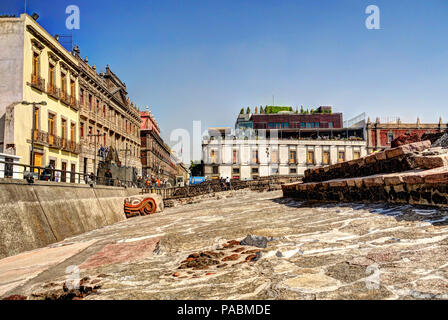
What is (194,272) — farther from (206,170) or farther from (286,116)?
(286,116)

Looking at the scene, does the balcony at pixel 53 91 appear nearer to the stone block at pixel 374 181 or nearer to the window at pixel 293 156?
the stone block at pixel 374 181

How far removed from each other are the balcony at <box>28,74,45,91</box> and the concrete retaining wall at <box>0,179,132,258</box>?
9.91 meters

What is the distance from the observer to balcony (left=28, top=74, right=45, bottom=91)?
21.7 m

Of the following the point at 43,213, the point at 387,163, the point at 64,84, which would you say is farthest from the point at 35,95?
the point at 387,163

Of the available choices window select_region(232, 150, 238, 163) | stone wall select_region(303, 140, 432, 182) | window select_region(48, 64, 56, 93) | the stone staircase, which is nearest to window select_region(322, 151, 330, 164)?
window select_region(232, 150, 238, 163)

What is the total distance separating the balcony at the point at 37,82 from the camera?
21669 millimetres

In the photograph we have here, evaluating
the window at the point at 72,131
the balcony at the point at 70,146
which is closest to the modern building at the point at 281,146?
the balcony at the point at 70,146

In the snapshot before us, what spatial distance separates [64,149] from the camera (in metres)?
25.3

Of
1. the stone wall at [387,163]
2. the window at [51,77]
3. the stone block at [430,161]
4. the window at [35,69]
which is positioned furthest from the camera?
the window at [51,77]

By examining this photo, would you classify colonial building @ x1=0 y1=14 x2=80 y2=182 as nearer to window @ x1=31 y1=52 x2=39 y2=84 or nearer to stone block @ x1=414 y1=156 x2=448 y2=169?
window @ x1=31 y1=52 x2=39 y2=84

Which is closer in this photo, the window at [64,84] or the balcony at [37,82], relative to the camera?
the balcony at [37,82]
